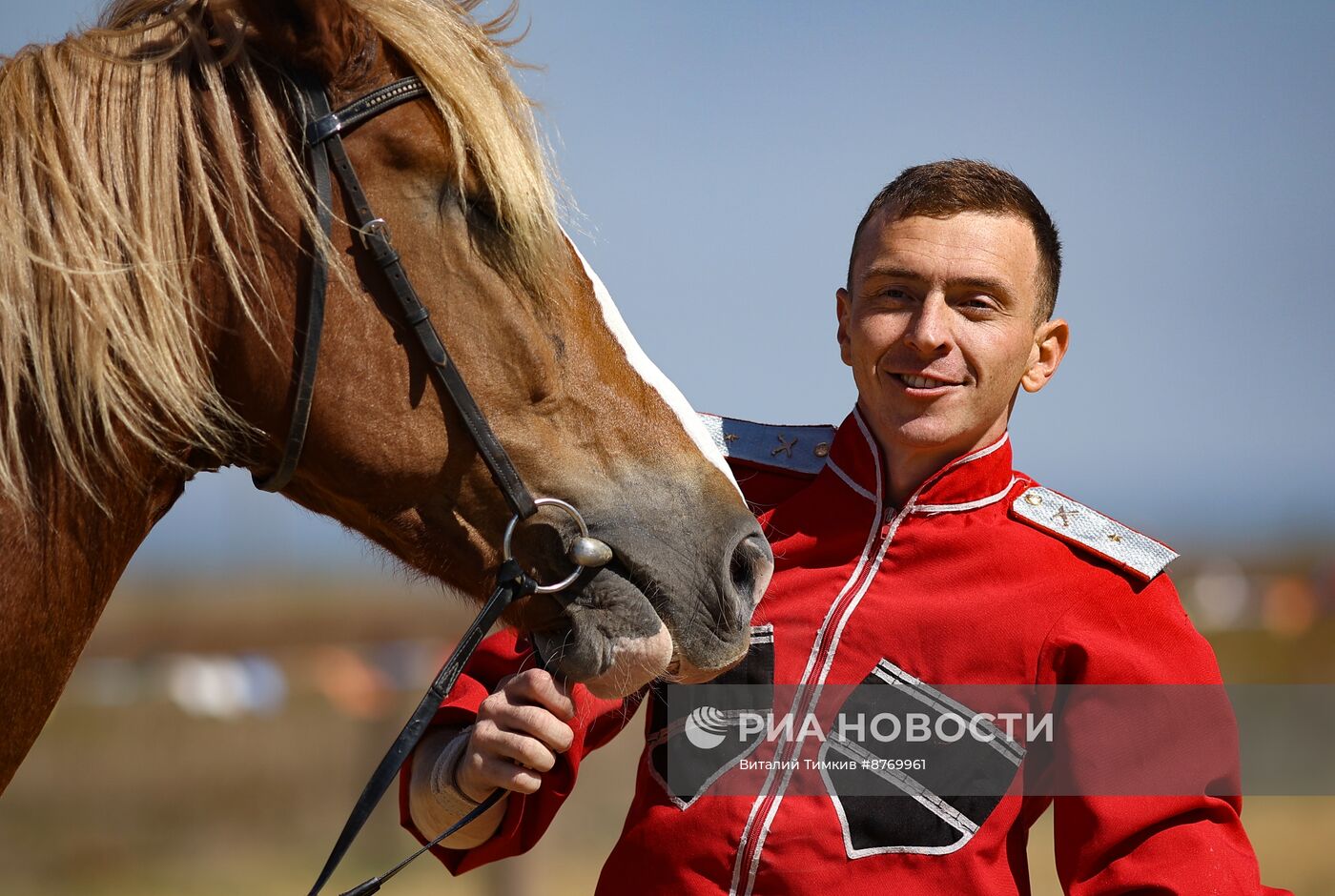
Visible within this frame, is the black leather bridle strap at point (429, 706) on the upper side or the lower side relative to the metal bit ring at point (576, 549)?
lower

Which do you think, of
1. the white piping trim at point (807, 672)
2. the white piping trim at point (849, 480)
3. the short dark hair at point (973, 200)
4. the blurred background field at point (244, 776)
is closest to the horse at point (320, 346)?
the white piping trim at point (807, 672)

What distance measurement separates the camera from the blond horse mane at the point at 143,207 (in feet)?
4.96

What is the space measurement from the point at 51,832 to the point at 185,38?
7946mm

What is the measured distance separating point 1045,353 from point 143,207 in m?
1.48

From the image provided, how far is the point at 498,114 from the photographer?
1732mm

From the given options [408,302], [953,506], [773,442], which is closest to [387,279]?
[408,302]

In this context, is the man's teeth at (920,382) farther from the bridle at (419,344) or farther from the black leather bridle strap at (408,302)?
the black leather bridle strap at (408,302)

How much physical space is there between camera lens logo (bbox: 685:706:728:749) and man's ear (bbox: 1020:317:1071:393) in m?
0.79

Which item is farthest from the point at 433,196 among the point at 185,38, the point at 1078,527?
the point at 1078,527

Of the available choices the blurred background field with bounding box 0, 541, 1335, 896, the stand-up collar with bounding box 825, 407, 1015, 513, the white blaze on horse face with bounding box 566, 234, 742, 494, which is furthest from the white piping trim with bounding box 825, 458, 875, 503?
the blurred background field with bounding box 0, 541, 1335, 896

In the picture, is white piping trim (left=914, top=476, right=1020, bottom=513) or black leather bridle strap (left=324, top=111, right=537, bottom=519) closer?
black leather bridle strap (left=324, top=111, right=537, bottom=519)

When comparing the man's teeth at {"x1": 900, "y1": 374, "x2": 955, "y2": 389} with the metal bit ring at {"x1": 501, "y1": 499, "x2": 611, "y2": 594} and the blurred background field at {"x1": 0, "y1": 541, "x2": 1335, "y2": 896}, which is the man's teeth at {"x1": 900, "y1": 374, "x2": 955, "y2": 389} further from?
the blurred background field at {"x1": 0, "y1": 541, "x2": 1335, "y2": 896}

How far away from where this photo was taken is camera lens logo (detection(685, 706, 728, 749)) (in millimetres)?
1870

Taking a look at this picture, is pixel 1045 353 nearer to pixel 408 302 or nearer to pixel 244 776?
pixel 408 302
